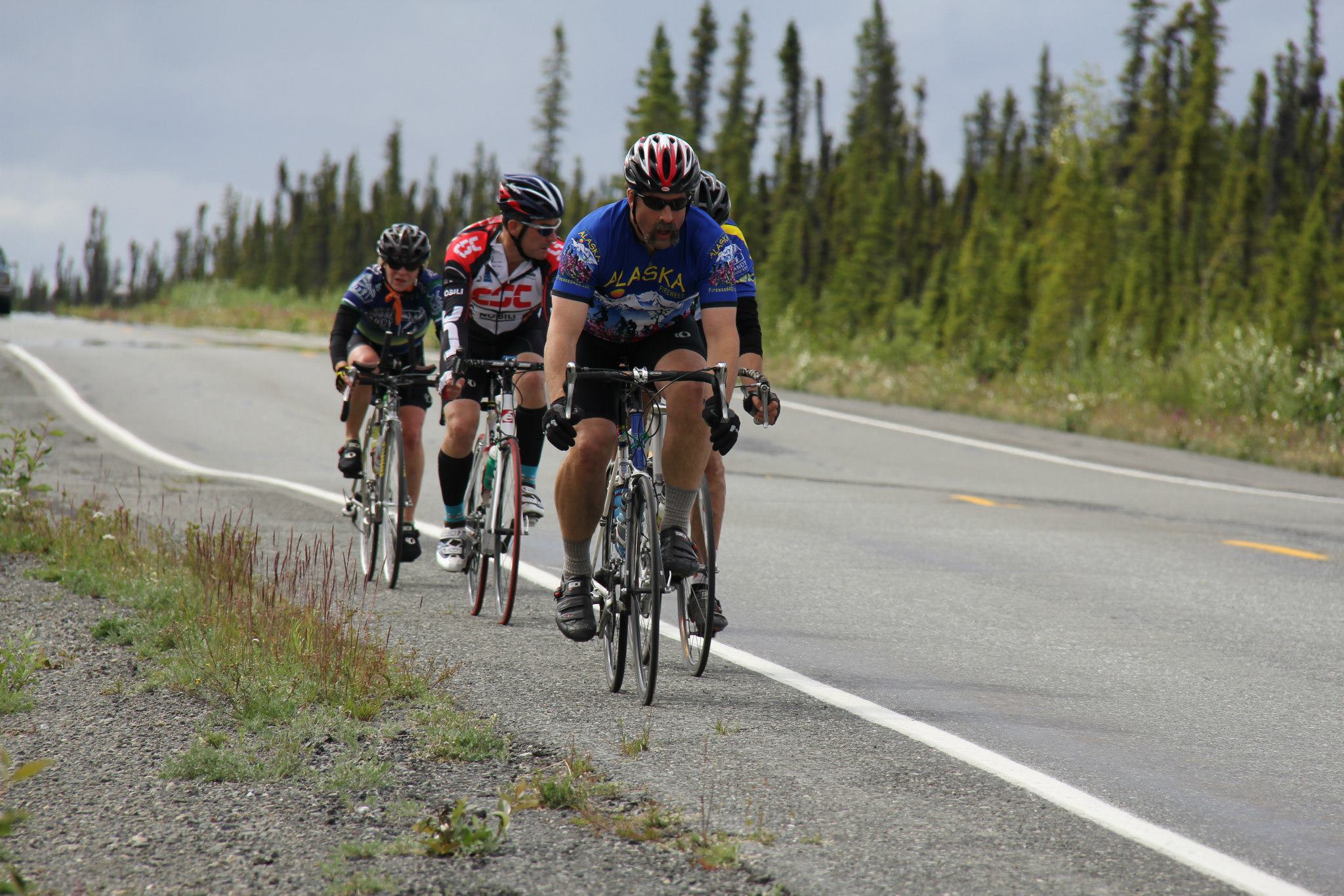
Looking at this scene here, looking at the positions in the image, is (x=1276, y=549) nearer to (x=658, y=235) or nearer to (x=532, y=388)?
(x=532, y=388)

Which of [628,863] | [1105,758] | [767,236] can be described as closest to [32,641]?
[628,863]

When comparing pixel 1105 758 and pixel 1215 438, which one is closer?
pixel 1105 758

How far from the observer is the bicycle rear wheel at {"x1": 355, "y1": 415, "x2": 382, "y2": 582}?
796 cm

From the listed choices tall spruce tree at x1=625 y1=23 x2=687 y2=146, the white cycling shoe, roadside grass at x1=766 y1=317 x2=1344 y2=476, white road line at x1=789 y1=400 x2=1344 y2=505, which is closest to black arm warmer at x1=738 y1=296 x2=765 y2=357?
the white cycling shoe

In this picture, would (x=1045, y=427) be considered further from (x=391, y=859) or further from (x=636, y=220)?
(x=391, y=859)

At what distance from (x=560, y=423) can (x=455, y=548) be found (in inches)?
109

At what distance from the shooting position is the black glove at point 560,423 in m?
4.86

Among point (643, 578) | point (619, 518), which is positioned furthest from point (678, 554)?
point (619, 518)

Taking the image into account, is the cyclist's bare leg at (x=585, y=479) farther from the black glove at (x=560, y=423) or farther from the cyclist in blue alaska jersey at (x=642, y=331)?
the black glove at (x=560, y=423)

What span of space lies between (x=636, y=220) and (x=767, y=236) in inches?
2872

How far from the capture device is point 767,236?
77000mm

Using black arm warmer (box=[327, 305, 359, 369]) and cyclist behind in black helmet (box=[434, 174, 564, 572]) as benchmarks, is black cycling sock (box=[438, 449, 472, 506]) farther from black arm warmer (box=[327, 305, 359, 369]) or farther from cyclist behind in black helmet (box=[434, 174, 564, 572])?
black arm warmer (box=[327, 305, 359, 369])

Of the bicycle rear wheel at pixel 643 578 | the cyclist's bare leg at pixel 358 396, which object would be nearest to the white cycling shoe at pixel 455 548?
the cyclist's bare leg at pixel 358 396

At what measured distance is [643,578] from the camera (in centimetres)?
509
